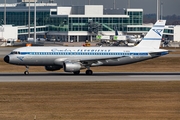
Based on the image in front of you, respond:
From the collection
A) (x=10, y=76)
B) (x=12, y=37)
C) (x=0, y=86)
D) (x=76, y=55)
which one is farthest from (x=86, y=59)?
(x=12, y=37)

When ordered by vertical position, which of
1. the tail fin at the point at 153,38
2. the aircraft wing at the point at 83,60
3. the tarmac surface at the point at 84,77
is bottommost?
the tarmac surface at the point at 84,77

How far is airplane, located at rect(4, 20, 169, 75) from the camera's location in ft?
223

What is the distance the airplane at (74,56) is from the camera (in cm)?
6794

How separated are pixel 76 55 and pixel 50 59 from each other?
2910 mm

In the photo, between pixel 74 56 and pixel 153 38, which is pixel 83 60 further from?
pixel 153 38

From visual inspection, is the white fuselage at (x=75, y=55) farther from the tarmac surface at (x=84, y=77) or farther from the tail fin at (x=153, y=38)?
the tarmac surface at (x=84, y=77)

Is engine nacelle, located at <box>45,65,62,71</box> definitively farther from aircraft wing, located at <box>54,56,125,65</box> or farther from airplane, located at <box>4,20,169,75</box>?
aircraft wing, located at <box>54,56,125,65</box>

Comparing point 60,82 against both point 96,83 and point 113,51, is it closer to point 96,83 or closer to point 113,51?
point 96,83

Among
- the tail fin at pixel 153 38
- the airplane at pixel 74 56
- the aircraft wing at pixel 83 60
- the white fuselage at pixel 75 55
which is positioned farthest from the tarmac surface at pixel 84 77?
the tail fin at pixel 153 38

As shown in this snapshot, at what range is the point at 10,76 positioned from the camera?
66.6 metres

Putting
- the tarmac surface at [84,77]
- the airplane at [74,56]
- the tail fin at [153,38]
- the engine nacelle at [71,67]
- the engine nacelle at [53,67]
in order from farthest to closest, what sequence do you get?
the tail fin at [153,38], the engine nacelle at [53,67], the airplane at [74,56], the engine nacelle at [71,67], the tarmac surface at [84,77]

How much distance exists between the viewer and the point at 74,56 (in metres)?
68.8

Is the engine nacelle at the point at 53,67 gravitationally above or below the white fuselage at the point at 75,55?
below

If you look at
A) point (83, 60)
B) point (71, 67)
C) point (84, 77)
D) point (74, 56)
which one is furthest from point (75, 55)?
point (84, 77)
